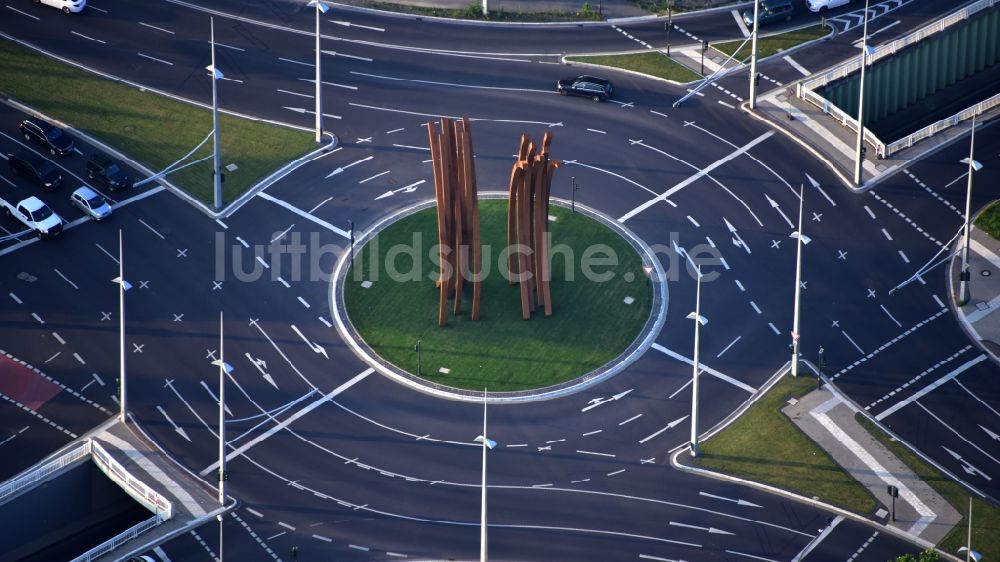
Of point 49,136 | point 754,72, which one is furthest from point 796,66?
point 49,136

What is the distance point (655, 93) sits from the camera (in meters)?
162

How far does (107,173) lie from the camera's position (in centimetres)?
14825

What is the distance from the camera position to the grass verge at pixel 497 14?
172m

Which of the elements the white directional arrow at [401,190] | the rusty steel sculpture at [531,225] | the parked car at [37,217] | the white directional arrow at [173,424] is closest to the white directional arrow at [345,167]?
the white directional arrow at [401,190]

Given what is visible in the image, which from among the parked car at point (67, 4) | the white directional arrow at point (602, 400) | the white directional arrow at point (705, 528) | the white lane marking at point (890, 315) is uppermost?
the parked car at point (67, 4)

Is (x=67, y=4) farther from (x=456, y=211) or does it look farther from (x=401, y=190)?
(x=456, y=211)

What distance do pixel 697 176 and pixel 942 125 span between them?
24.3 metres

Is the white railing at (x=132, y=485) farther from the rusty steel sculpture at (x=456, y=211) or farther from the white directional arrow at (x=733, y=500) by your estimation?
the white directional arrow at (x=733, y=500)

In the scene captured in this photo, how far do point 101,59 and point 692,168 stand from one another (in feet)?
186

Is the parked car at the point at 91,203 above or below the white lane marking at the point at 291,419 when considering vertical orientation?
above

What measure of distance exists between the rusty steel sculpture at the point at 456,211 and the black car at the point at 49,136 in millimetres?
36177

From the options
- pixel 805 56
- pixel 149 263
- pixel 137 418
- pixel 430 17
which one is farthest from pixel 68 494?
pixel 805 56

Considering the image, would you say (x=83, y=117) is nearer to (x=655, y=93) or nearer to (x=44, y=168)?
(x=44, y=168)

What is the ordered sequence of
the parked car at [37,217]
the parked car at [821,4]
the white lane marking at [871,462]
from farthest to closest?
the parked car at [821,4]
the parked car at [37,217]
the white lane marking at [871,462]
